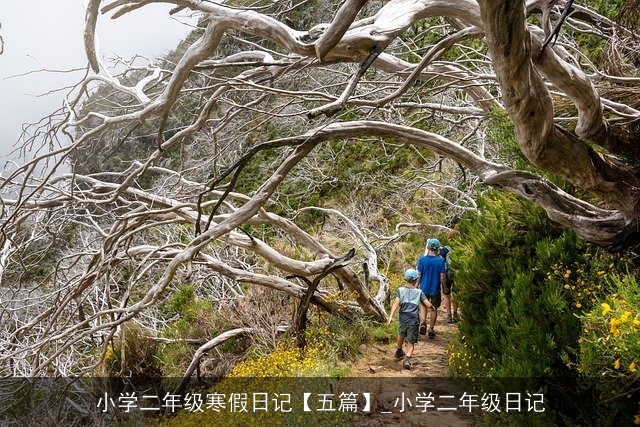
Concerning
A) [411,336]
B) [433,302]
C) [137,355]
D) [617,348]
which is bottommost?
[137,355]

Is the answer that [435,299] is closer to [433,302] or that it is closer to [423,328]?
[433,302]

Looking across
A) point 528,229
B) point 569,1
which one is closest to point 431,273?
point 528,229

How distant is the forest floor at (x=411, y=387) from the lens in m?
5.22

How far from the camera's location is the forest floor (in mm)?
5219

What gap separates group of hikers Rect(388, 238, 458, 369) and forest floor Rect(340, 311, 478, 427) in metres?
0.22

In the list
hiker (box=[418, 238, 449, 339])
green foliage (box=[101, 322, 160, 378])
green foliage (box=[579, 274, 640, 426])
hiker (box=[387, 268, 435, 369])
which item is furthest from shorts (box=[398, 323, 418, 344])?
green foliage (box=[101, 322, 160, 378])

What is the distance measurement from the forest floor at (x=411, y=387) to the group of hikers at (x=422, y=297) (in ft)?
0.73

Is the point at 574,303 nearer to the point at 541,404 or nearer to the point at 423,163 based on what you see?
the point at 541,404

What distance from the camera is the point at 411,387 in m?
5.95

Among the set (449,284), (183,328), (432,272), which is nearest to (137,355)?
(183,328)

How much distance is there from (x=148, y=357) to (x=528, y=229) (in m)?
6.85

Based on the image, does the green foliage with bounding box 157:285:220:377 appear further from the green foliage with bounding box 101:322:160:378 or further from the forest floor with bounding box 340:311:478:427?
the forest floor with bounding box 340:311:478:427

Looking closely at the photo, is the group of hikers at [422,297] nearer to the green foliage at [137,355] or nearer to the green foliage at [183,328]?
the green foliage at [183,328]

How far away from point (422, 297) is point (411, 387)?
133 centimetres
